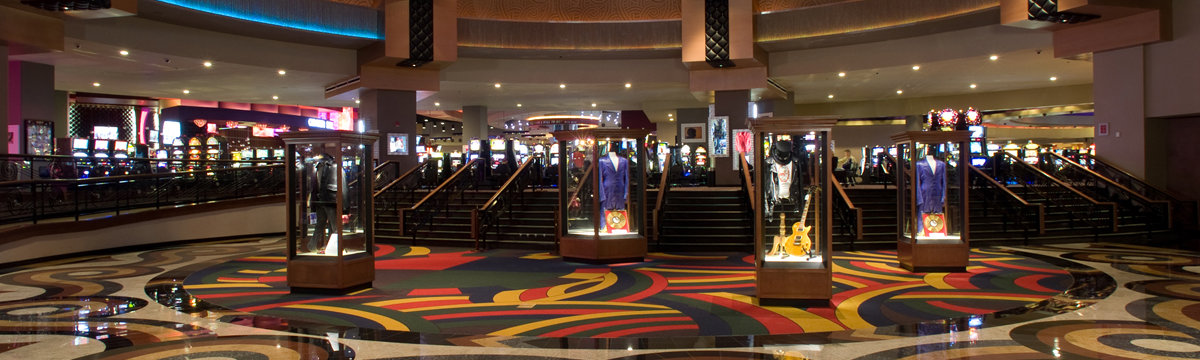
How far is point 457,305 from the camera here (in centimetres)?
657

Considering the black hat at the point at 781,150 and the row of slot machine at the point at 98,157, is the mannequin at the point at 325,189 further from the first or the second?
the row of slot machine at the point at 98,157

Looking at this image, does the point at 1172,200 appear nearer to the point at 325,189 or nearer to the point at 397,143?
the point at 325,189

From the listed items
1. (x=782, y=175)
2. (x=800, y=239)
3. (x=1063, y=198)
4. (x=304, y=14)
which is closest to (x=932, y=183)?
(x=800, y=239)

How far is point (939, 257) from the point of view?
849 centimetres

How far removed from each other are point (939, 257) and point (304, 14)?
38.7 feet

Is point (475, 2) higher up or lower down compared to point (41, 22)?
higher up

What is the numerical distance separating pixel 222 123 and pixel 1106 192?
26623 millimetres

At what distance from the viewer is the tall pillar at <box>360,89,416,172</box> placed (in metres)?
16.7

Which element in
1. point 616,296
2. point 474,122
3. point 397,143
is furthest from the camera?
point 474,122

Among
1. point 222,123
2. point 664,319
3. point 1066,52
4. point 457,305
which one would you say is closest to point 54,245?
point 457,305

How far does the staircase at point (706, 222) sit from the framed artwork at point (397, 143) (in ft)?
22.4

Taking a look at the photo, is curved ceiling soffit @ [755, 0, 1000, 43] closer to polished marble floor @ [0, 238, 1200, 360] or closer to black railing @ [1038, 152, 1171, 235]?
black railing @ [1038, 152, 1171, 235]

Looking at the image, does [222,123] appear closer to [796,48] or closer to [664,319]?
[796,48]

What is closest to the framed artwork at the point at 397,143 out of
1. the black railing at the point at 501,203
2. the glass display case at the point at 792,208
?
the black railing at the point at 501,203
